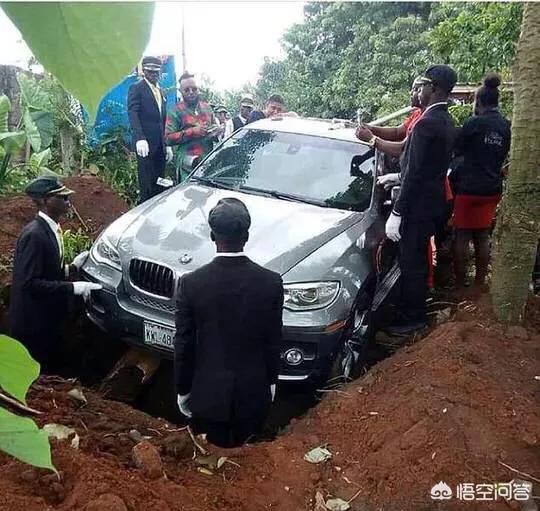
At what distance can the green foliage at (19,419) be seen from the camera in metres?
0.61

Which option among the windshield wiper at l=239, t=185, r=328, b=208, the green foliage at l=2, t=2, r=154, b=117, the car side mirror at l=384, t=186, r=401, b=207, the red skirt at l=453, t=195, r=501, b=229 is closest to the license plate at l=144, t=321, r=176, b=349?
the windshield wiper at l=239, t=185, r=328, b=208

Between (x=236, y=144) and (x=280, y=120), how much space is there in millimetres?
542

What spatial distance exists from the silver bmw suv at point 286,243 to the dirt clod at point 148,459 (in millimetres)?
1080

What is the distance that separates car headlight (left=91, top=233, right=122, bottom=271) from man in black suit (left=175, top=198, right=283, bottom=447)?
1.31 m

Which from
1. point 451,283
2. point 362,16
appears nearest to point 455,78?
point 451,283

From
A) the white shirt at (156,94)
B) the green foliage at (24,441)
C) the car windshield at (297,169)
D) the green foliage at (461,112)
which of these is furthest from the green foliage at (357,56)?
the green foliage at (24,441)

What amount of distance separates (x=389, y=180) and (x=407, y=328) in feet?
3.49

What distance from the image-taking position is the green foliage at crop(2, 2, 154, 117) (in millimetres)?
381

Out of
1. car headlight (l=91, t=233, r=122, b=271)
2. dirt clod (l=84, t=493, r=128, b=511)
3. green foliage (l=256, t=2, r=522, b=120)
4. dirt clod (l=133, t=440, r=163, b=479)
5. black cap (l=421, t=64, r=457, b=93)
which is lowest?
green foliage (l=256, t=2, r=522, b=120)

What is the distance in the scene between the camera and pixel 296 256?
13.9 feet

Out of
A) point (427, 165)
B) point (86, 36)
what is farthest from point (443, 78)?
point (86, 36)

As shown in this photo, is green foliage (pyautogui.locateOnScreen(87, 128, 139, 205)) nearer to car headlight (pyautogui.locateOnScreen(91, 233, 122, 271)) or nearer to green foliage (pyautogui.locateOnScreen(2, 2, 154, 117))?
car headlight (pyautogui.locateOnScreen(91, 233, 122, 271))

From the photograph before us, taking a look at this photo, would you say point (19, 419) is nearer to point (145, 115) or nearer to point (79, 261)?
point (79, 261)

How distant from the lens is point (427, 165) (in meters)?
4.42
